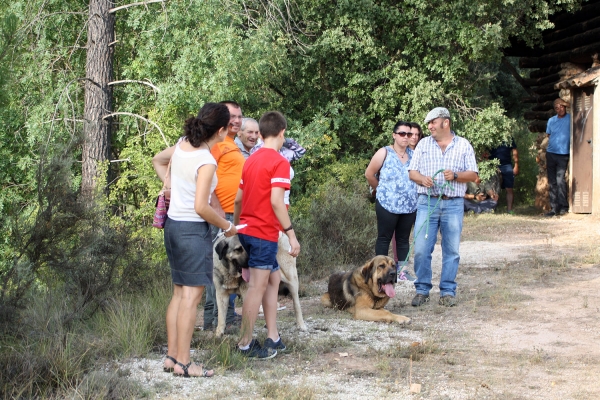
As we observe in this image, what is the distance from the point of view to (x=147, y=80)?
1498 centimetres

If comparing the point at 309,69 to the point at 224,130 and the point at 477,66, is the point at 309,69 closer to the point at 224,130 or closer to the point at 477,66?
the point at 477,66

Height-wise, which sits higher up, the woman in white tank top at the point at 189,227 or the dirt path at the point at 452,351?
the woman in white tank top at the point at 189,227

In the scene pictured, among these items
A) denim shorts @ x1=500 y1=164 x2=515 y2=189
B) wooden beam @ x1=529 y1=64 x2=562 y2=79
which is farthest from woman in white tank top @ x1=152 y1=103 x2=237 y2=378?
wooden beam @ x1=529 y1=64 x2=562 y2=79

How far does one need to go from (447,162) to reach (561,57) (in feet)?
38.7

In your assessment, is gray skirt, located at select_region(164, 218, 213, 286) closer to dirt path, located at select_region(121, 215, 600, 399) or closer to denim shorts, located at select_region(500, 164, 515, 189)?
dirt path, located at select_region(121, 215, 600, 399)

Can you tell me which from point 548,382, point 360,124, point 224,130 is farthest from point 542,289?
point 360,124

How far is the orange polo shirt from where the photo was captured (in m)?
6.70

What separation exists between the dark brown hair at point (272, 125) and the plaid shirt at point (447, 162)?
2548 mm

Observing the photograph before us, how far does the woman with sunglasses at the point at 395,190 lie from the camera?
28.6ft

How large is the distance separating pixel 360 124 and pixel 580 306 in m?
9.80

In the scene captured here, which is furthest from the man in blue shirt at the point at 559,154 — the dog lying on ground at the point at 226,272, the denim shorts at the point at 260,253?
the denim shorts at the point at 260,253

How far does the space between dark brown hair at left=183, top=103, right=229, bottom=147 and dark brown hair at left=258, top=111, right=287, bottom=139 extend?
70cm

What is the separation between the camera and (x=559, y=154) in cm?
1739

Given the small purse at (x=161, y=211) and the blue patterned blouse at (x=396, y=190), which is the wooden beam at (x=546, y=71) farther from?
the small purse at (x=161, y=211)
